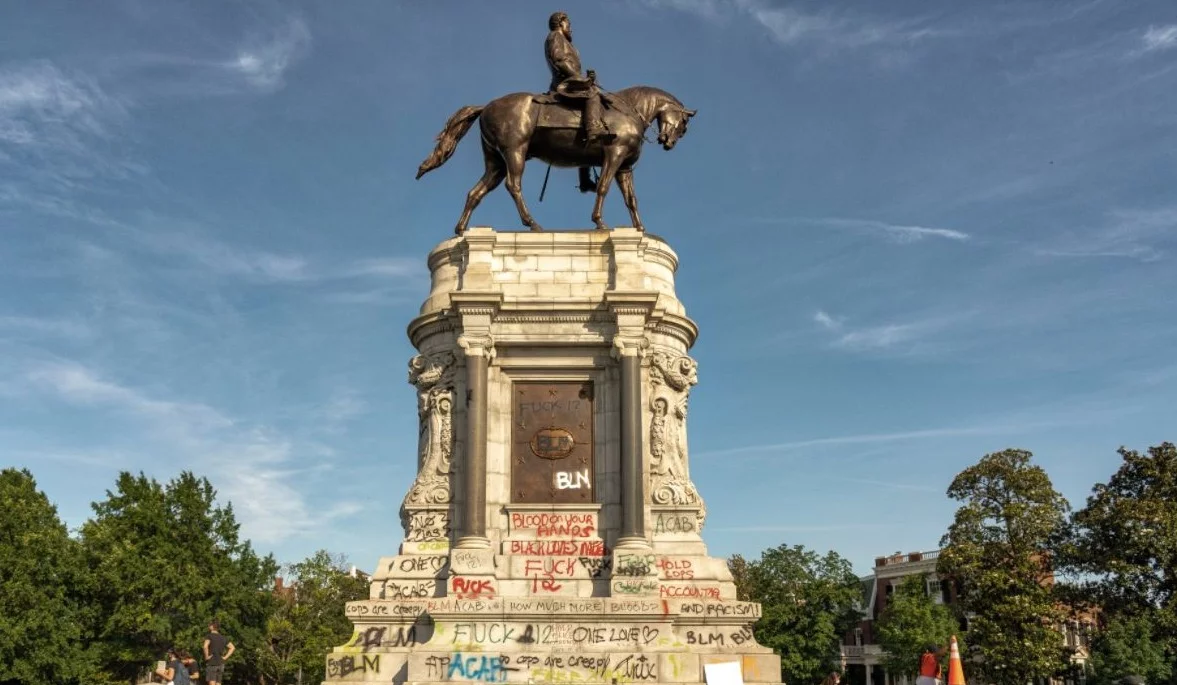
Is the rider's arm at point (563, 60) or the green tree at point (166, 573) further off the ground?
the rider's arm at point (563, 60)

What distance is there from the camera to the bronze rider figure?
26.2 meters

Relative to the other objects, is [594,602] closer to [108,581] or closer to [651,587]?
[651,587]

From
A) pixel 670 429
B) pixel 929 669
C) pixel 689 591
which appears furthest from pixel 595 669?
pixel 929 669

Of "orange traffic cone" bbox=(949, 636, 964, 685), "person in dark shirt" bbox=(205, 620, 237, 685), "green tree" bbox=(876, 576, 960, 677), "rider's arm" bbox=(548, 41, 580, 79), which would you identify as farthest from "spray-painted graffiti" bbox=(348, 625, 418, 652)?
"green tree" bbox=(876, 576, 960, 677)

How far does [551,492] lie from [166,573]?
118 feet

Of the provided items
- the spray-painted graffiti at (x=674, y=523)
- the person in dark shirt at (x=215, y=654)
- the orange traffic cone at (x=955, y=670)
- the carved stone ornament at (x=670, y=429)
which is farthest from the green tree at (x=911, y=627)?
the orange traffic cone at (x=955, y=670)

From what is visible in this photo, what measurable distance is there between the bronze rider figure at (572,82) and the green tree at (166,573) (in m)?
36.9

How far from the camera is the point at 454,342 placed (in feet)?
81.4

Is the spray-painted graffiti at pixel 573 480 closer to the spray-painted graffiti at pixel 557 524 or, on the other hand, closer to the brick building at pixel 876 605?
the spray-painted graffiti at pixel 557 524

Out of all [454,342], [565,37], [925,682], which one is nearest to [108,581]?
[454,342]

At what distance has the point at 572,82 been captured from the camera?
1034 inches

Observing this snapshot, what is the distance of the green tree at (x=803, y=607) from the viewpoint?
73.0m

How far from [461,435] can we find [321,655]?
46.0m

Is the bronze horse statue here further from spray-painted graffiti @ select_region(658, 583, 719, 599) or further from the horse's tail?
spray-painted graffiti @ select_region(658, 583, 719, 599)
